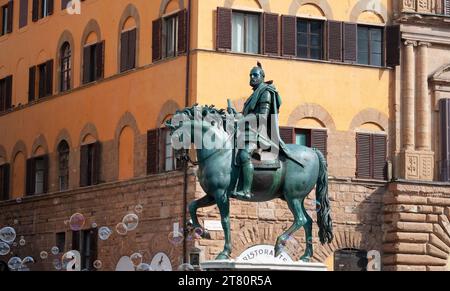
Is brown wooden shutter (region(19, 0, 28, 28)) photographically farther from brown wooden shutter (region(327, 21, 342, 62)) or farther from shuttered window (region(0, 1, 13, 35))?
brown wooden shutter (region(327, 21, 342, 62))

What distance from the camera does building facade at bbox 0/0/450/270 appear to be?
3997cm

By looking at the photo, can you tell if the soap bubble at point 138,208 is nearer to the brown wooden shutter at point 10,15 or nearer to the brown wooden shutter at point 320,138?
the brown wooden shutter at point 320,138

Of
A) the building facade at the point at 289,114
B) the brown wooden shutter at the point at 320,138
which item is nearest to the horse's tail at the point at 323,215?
the building facade at the point at 289,114

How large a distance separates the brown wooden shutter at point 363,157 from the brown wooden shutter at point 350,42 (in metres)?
2.29

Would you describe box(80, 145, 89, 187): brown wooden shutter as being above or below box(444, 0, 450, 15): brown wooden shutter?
below

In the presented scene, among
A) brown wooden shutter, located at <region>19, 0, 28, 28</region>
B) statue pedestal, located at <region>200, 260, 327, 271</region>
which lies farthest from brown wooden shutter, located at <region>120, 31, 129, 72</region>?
statue pedestal, located at <region>200, 260, 327, 271</region>

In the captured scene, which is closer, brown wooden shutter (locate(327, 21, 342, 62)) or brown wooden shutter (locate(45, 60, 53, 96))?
brown wooden shutter (locate(327, 21, 342, 62))

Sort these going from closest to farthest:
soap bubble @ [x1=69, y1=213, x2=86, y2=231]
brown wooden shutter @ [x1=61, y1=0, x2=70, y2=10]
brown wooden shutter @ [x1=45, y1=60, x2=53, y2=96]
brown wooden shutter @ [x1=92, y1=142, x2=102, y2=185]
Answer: soap bubble @ [x1=69, y1=213, x2=86, y2=231], brown wooden shutter @ [x1=92, y1=142, x2=102, y2=185], brown wooden shutter @ [x1=61, y1=0, x2=70, y2=10], brown wooden shutter @ [x1=45, y1=60, x2=53, y2=96]

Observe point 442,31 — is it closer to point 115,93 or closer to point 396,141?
point 396,141

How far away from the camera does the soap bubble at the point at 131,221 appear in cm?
4112

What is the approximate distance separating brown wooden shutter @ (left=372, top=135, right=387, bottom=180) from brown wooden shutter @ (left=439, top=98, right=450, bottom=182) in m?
1.76
